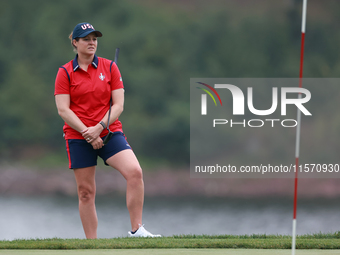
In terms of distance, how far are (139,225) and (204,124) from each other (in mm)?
4965

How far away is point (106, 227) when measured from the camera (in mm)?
7957

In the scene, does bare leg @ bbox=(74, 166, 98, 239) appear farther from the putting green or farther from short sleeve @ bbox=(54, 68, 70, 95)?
the putting green

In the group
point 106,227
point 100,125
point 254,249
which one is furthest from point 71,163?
point 106,227

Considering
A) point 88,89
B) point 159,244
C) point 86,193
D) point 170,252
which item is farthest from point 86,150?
point 170,252

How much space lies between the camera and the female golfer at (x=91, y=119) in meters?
3.97

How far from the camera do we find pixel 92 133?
3938mm

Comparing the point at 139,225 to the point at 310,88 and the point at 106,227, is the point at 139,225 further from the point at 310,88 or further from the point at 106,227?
the point at 310,88

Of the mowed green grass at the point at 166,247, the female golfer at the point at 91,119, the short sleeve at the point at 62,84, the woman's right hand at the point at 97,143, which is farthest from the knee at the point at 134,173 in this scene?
the short sleeve at the point at 62,84

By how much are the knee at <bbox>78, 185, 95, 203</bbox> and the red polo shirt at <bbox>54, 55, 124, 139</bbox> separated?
0.38 m

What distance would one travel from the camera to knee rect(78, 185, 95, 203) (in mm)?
4078

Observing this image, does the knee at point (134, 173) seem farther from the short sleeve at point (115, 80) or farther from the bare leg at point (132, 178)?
the short sleeve at point (115, 80)

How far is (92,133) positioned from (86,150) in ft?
0.61

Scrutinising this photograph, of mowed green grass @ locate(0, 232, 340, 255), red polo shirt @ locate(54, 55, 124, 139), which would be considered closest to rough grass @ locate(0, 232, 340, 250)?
mowed green grass @ locate(0, 232, 340, 255)

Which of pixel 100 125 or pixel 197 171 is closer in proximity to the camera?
pixel 100 125
